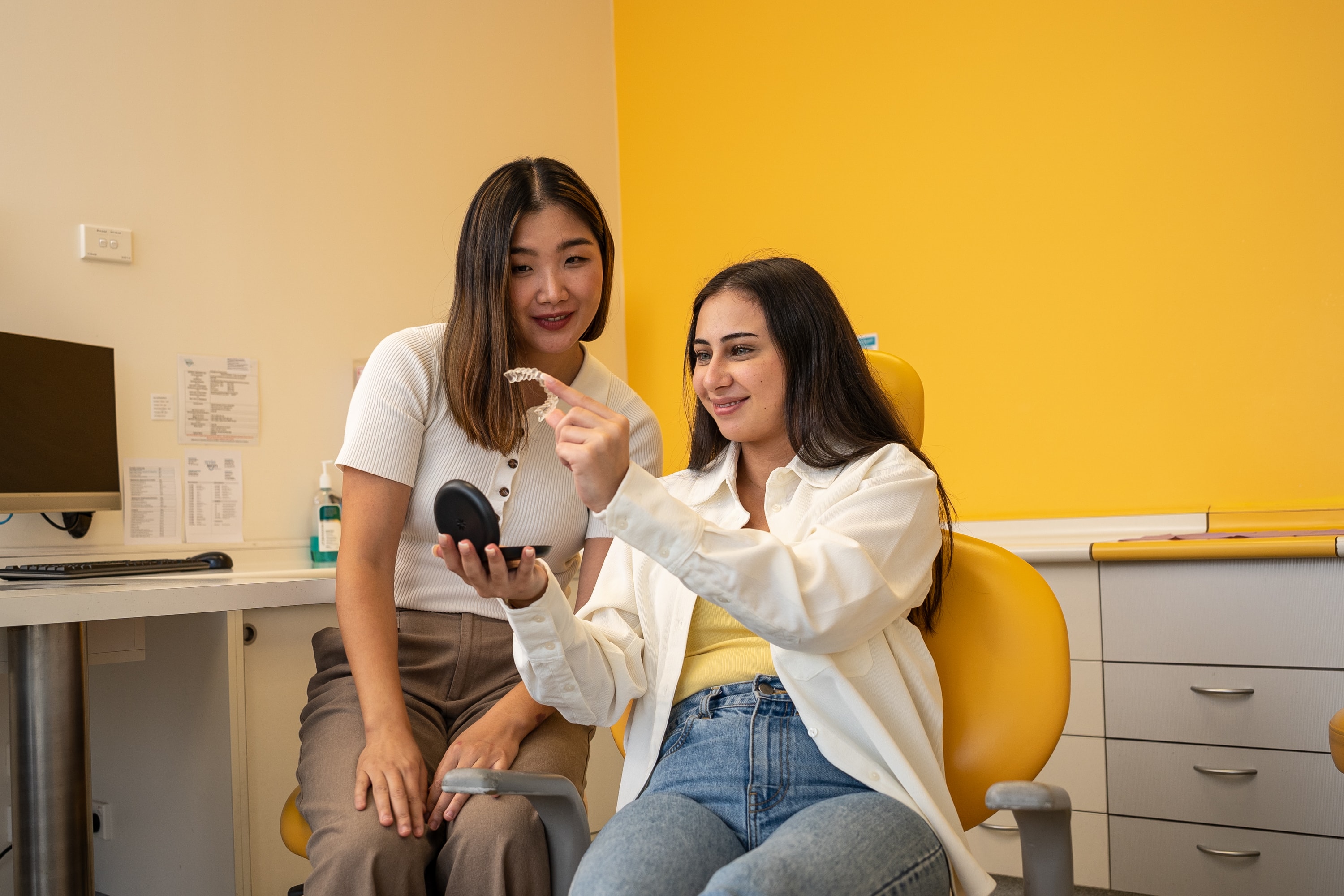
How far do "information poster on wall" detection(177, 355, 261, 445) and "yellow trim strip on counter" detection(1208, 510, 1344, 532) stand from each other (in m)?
2.29

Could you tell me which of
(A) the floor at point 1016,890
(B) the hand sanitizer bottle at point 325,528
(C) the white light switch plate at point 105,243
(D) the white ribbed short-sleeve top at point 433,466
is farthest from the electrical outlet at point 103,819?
(A) the floor at point 1016,890

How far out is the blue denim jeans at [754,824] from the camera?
2.99 ft

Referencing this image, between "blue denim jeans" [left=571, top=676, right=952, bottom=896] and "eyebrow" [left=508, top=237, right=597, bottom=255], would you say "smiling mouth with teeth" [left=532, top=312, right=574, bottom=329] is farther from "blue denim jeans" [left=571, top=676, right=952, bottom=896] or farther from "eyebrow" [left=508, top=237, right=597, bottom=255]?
"blue denim jeans" [left=571, top=676, right=952, bottom=896]

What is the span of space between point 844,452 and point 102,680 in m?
1.51

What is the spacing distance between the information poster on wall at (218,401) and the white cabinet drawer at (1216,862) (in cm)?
→ 208

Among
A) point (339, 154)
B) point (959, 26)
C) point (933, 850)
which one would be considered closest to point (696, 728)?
point (933, 850)

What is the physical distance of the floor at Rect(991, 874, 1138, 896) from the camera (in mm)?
2123

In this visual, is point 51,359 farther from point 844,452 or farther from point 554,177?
point 844,452

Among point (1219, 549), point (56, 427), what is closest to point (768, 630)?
point (1219, 549)

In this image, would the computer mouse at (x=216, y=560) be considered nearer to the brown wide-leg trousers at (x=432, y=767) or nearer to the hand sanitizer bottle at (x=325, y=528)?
the hand sanitizer bottle at (x=325, y=528)

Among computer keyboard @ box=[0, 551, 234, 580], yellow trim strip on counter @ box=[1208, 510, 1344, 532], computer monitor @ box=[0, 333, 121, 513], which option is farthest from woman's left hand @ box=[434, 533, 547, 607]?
yellow trim strip on counter @ box=[1208, 510, 1344, 532]

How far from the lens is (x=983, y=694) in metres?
1.20

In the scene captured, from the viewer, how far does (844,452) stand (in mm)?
1253

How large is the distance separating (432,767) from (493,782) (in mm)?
337
